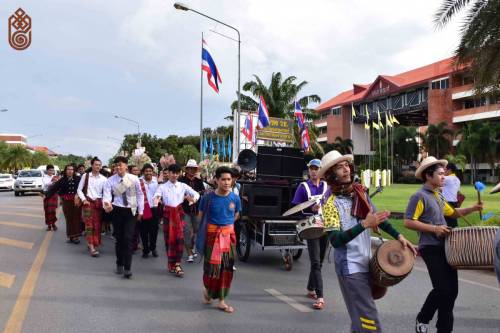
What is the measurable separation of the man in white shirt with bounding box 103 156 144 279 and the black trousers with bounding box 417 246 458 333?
4.91 meters

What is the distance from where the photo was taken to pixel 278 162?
10.7 metres

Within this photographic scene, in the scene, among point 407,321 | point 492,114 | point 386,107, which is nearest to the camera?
point 407,321

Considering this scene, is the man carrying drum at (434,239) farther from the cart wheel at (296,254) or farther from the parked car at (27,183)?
the parked car at (27,183)

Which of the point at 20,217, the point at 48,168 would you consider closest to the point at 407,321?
the point at 48,168

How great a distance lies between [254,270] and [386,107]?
63.1 metres

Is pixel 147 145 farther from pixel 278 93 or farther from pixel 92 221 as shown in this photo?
pixel 92 221

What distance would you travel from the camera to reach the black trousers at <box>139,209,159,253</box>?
10.3 meters

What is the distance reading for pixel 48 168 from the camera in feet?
49.0

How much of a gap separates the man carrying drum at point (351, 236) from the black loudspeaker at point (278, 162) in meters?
6.90

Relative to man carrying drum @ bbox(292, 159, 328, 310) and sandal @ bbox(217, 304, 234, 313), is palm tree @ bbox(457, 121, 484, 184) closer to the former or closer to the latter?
man carrying drum @ bbox(292, 159, 328, 310)

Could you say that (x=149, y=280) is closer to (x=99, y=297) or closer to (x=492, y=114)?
(x=99, y=297)

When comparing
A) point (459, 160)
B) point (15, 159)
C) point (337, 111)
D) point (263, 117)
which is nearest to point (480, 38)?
point (263, 117)

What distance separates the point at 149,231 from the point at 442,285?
719 cm

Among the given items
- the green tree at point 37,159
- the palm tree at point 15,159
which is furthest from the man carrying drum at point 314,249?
the green tree at point 37,159
